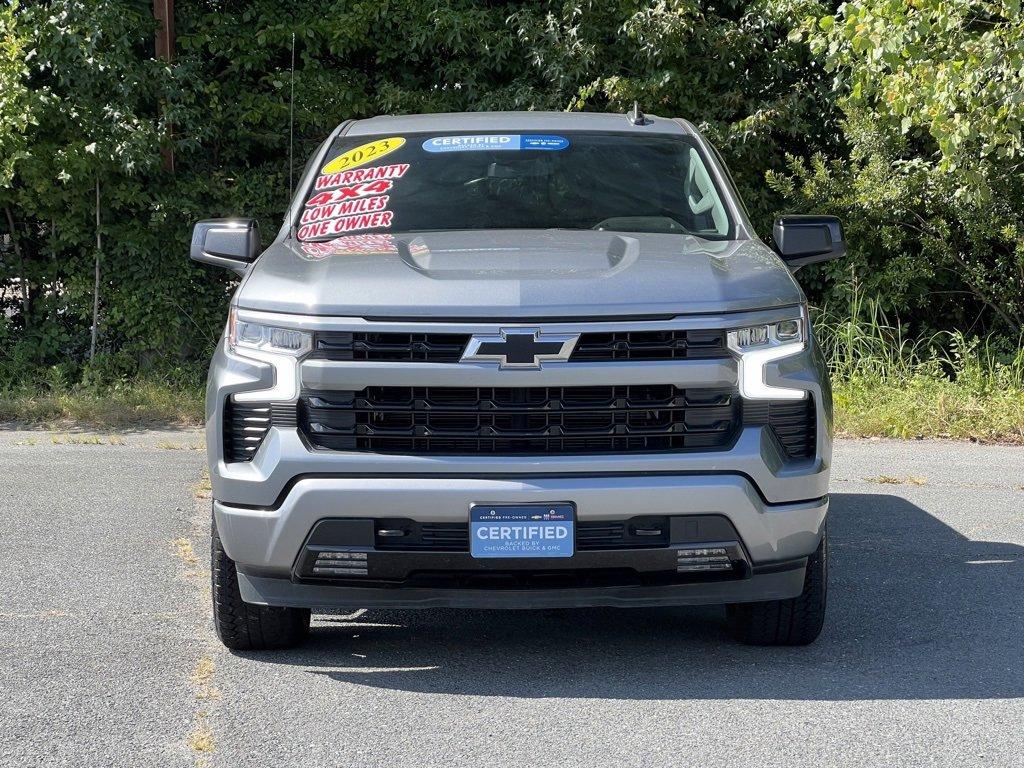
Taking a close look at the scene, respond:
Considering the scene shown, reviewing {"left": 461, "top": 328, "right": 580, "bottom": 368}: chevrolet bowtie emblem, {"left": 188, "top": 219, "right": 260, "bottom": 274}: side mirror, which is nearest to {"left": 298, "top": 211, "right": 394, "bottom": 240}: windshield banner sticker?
{"left": 188, "top": 219, "right": 260, "bottom": 274}: side mirror

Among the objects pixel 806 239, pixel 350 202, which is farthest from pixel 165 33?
pixel 806 239

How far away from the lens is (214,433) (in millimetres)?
4625

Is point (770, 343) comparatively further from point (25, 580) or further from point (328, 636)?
point (25, 580)

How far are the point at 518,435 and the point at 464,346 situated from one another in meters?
0.32

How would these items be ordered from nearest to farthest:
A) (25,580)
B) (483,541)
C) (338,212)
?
(483,541), (338,212), (25,580)

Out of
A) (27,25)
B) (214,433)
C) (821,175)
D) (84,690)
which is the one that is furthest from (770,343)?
(27,25)

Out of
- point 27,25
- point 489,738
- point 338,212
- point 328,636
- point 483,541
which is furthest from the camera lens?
point 27,25

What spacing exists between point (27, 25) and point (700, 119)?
5.54 meters

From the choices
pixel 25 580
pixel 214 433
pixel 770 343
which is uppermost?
pixel 770 343

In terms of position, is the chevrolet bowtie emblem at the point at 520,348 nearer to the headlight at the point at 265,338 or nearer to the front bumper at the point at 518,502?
the front bumper at the point at 518,502

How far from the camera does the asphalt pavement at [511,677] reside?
4043mm

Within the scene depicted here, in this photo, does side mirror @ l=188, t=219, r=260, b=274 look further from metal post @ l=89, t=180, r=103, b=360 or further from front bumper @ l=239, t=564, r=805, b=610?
metal post @ l=89, t=180, r=103, b=360

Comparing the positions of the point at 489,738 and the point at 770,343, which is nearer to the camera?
the point at 489,738

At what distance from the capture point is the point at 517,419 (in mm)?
4477
